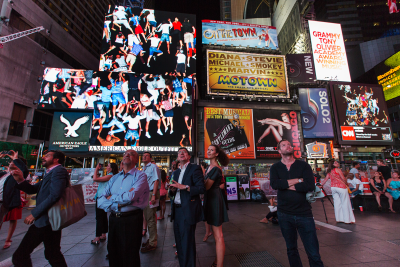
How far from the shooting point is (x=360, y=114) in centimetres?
2144

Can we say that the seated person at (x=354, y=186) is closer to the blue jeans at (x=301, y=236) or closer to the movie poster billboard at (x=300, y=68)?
the blue jeans at (x=301, y=236)

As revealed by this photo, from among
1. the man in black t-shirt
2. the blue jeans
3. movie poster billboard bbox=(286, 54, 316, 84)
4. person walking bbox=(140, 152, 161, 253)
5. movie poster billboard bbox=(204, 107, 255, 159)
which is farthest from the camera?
movie poster billboard bbox=(286, 54, 316, 84)

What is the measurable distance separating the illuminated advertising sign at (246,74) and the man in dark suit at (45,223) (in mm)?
18469

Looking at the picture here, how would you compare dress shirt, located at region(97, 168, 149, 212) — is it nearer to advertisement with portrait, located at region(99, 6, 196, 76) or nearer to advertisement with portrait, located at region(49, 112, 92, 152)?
advertisement with portrait, located at region(49, 112, 92, 152)

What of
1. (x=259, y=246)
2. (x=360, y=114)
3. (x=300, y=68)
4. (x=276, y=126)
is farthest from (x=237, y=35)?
(x=259, y=246)

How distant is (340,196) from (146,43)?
22403 millimetres

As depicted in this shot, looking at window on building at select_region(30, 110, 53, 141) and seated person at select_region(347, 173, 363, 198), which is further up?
window on building at select_region(30, 110, 53, 141)

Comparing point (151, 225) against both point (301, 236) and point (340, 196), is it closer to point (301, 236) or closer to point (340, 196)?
point (301, 236)

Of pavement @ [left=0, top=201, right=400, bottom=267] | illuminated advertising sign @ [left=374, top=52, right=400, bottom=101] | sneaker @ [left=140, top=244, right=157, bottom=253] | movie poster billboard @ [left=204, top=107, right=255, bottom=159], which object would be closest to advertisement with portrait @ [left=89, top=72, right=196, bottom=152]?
movie poster billboard @ [left=204, top=107, right=255, bottom=159]

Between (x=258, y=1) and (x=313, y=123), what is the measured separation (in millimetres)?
37407

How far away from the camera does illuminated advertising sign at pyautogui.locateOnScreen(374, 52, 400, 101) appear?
27750mm

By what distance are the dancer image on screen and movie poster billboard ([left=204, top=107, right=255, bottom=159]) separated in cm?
155

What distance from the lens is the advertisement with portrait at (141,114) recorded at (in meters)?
17.1

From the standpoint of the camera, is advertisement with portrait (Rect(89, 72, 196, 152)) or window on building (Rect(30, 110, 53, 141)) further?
window on building (Rect(30, 110, 53, 141))
